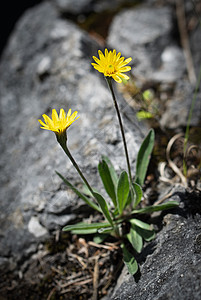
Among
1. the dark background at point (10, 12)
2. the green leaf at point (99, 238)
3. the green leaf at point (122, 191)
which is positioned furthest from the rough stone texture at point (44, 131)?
the dark background at point (10, 12)

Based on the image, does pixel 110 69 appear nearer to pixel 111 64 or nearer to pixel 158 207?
pixel 111 64

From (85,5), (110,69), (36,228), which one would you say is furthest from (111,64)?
(85,5)

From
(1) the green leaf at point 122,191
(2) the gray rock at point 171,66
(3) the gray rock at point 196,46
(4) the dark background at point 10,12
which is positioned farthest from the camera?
(4) the dark background at point 10,12

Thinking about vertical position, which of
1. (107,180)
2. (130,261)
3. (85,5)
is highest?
(85,5)

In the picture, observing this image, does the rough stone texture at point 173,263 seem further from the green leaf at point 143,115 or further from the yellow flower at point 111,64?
the yellow flower at point 111,64

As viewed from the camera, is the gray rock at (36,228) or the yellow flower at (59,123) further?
the gray rock at (36,228)

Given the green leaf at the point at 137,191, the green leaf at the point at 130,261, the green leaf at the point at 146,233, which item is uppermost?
the green leaf at the point at 137,191

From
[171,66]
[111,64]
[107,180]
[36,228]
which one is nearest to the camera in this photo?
[111,64]
